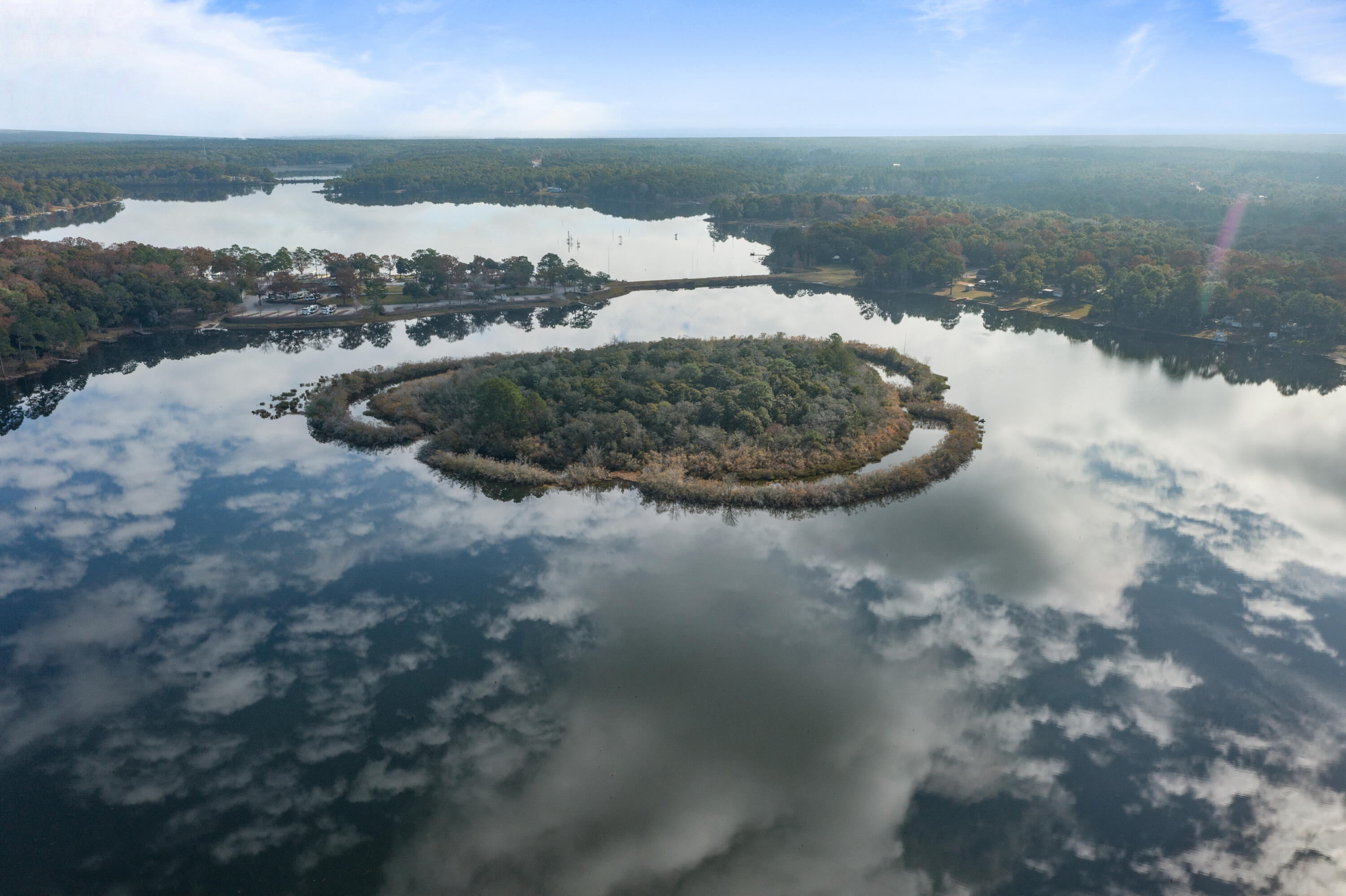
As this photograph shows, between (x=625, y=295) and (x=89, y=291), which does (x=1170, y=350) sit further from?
(x=89, y=291)

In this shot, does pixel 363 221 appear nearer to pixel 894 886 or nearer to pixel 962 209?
pixel 962 209

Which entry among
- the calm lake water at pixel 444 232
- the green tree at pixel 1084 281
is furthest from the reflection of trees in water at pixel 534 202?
the green tree at pixel 1084 281

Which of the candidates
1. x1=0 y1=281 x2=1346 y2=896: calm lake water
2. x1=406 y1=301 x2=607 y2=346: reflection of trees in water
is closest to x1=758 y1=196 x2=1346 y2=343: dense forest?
x1=0 y1=281 x2=1346 y2=896: calm lake water

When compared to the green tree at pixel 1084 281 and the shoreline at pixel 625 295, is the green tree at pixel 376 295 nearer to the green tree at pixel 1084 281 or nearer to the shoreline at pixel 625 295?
the shoreline at pixel 625 295

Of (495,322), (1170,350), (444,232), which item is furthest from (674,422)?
(444,232)

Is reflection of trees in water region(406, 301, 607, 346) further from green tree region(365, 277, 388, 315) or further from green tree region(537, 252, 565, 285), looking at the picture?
green tree region(537, 252, 565, 285)

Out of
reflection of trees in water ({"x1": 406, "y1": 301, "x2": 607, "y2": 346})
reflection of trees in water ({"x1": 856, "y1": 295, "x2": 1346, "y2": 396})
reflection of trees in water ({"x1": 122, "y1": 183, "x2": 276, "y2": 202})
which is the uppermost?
reflection of trees in water ({"x1": 122, "y1": 183, "x2": 276, "y2": 202})
